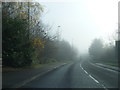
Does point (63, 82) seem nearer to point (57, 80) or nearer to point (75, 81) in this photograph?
point (75, 81)

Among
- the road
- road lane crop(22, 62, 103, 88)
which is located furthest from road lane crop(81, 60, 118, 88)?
road lane crop(22, 62, 103, 88)

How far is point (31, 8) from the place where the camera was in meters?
43.5

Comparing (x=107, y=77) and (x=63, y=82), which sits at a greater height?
(x=63, y=82)

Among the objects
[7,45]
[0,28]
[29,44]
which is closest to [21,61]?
[29,44]

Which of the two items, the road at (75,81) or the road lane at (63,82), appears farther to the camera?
the road at (75,81)

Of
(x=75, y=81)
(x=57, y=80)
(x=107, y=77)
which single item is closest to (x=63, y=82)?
(x=75, y=81)

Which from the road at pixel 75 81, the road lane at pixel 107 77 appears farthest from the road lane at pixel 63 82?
the road lane at pixel 107 77

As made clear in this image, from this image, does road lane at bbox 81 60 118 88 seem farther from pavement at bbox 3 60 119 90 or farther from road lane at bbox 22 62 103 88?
road lane at bbox 22 62 103 88

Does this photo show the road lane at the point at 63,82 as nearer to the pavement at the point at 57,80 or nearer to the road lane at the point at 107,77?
Result: the pavement at the point at 57,80

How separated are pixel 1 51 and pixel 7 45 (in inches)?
34.3

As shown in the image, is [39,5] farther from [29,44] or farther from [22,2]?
[29,44]

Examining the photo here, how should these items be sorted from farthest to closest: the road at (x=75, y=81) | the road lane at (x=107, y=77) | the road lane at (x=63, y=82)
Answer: the road lane at (x=107, y=77) → the road at (x=75, y=81) → the road lane at (x=63, y=82)

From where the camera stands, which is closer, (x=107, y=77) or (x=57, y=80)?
(x=57, y=80)

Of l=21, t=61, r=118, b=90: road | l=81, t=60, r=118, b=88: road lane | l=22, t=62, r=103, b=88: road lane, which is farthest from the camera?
l=81, t=60, r=118, b=88: road lane
